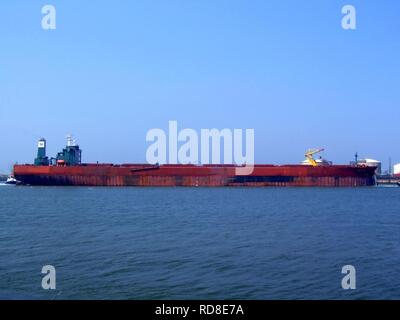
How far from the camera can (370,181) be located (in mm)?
57875

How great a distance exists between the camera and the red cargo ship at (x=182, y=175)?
54.2 m

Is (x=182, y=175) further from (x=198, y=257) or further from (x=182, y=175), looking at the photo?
(x=198, y=257)

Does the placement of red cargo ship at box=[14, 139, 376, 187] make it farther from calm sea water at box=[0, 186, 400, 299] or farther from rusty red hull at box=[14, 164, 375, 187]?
calm sea water at box=[0, 186, 400, 299]

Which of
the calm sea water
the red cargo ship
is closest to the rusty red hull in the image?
the red cargo ship

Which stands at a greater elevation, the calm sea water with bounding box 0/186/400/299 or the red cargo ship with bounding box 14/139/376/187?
the red cargo ship with bounding box 14/139/376/187

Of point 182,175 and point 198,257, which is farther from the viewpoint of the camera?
point 182,175

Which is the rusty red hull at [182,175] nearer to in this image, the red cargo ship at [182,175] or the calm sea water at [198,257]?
the red cargo ship at [182,175]

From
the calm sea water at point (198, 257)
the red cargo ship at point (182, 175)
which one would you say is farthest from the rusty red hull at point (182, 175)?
the calm sea water at point (198, 257)

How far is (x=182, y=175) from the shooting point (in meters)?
54.7

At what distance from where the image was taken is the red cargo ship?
54250 mm

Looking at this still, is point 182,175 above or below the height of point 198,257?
above

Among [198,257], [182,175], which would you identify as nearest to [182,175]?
[182,175]
